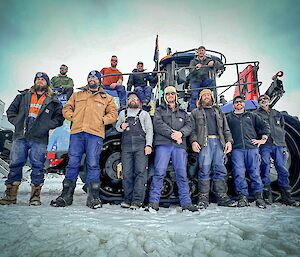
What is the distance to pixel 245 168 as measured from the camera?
4.20m

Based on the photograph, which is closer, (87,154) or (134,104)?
(87,154)

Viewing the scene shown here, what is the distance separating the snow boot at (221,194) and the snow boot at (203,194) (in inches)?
8.7

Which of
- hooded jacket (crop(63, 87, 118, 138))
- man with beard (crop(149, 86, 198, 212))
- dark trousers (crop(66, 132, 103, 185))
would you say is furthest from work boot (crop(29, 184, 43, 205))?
man with beard (crop(149, 86, 198, 212))

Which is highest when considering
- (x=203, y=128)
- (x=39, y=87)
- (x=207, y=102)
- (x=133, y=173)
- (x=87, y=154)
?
(x=39, y=87)

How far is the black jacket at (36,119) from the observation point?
3.62 m

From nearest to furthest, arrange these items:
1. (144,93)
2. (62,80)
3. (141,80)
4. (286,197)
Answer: (286,197), (144,93), (141,80), (62,80)

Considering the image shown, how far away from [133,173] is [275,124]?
3.18m

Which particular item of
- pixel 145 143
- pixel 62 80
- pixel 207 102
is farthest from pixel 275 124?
pixel 62 80

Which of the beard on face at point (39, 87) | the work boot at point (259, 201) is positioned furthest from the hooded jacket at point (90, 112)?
the work boot at point (259, 201)

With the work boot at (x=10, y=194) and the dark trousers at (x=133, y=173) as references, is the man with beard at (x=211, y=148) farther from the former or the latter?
the work boot at (x=10, y=194)

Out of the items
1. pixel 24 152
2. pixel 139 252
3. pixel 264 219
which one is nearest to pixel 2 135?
pixel 24 152

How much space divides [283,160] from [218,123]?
1617 millimetres

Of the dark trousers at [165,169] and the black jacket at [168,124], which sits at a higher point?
the black jacket at [168,124]

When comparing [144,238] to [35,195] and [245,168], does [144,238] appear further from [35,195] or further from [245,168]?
[245,168]
